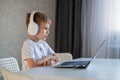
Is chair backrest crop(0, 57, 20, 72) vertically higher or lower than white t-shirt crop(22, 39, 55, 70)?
lower

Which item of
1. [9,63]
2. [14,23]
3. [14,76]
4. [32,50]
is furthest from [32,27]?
[14,23]

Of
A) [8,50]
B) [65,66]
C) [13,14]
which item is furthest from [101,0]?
[65,66]

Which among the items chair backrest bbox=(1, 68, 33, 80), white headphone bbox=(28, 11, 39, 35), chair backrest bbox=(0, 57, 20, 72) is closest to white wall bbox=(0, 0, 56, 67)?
chair backrest bbox=(0, 57, 20, 72)

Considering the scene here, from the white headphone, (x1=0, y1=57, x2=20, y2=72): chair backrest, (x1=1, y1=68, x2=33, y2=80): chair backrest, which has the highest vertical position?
the white headphone

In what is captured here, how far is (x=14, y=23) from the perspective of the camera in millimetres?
3625

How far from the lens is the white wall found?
3.48m

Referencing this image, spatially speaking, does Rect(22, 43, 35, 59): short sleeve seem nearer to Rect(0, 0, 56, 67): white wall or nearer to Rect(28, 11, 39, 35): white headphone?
Rect(28, 11, 39, 35): white headphone

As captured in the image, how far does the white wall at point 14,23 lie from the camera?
11.4 feet

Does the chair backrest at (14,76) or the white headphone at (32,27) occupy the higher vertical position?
the white headphone at (32,27)

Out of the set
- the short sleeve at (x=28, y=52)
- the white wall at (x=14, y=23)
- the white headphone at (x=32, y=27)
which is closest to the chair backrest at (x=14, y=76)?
the short sleeve at (x=28, y=52)

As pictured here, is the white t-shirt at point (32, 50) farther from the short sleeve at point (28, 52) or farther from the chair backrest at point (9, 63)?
the chair backrest at point (9, 63)

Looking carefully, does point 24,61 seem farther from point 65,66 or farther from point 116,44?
point 116,44

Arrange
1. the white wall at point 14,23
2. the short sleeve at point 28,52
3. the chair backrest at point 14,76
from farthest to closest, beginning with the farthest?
the white wall at point 14,23 < the short sleeve at point 28,52 < the chair backrest at point 14,76

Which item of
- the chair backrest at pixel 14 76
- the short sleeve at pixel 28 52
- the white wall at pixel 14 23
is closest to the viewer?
the chair backrest at pixel 14 76
